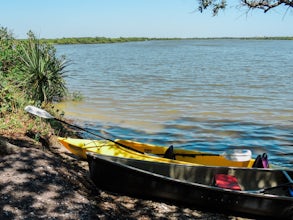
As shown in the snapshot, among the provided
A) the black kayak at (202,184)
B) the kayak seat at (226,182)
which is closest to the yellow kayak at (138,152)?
the black kayak at (202,184)

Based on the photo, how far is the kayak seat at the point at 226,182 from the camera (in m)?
6.54

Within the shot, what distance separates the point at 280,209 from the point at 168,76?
23144 millimetres

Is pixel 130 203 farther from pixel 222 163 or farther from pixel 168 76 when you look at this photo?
pixel 168 76

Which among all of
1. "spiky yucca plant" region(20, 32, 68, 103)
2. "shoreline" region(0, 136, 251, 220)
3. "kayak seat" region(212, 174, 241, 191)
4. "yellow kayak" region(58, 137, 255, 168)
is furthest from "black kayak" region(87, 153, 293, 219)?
"spiky yucca plant" region(20, 32, 68, 103)

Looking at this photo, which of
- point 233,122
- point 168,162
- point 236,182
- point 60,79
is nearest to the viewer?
point 236,182

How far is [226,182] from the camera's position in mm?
6668

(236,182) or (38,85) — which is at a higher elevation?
(38,85)

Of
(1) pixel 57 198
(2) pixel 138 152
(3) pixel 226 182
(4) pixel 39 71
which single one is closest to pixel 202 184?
(3) pixel 226 182

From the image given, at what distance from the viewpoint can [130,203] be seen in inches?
260

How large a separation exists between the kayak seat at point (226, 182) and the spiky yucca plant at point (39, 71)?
610 centimetres

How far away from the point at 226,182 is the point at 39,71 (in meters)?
6.68

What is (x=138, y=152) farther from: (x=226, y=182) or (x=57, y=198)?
(x=57, y=198)

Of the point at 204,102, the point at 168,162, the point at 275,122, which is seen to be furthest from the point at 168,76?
the point at 168,162

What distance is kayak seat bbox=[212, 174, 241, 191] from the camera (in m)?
6.54
